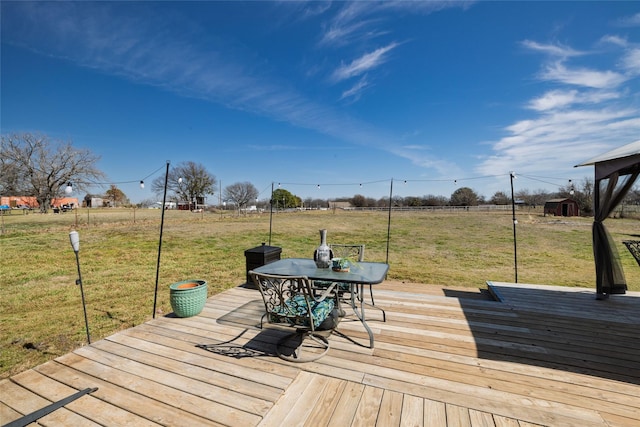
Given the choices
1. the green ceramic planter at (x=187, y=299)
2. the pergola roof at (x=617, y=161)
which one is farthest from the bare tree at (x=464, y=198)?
the green ceramic planter at (x=187, y=299)

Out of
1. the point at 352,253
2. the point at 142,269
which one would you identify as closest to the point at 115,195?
the point at 142,269

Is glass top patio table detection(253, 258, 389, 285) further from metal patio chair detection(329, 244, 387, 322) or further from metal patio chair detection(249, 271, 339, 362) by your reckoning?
metal patio chair detection(329, 244, 387, 322)

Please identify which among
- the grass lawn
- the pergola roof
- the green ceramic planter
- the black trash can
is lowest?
the grass lawn

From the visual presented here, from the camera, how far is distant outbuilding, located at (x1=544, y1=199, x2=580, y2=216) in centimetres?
2676

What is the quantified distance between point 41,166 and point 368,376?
111 feet

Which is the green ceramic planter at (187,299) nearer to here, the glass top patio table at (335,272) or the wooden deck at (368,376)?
the wooden deck at (368,376)

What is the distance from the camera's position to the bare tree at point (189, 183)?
38.5 meters

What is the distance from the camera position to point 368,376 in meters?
2.03

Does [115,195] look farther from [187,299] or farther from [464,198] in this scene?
[464,198]

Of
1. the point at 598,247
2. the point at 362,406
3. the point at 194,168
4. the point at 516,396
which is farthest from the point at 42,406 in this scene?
the point at 194,168

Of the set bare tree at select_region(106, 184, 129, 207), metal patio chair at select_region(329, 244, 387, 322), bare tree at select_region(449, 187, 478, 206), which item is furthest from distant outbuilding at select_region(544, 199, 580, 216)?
bare tree at select_region(106, 184, 129, 207)

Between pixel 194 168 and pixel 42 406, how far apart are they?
1676 inches

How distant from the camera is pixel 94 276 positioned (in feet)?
20.3

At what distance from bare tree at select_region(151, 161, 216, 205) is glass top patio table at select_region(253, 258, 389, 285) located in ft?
130
